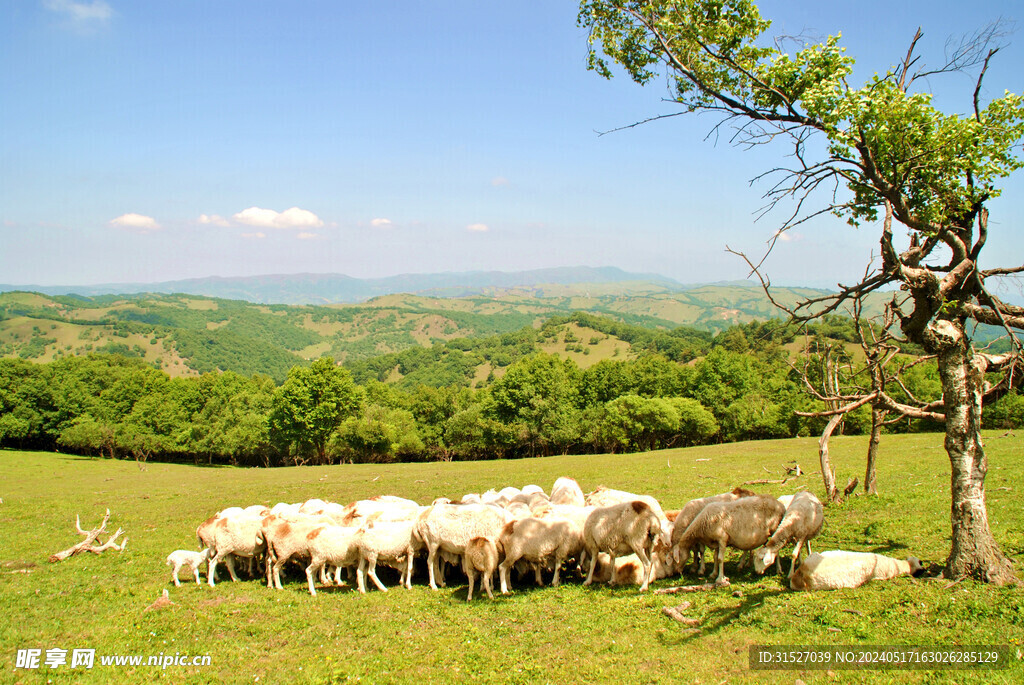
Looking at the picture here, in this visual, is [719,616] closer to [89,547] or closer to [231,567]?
[231,567]

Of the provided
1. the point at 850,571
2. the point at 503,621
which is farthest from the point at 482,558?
the point at 850,571

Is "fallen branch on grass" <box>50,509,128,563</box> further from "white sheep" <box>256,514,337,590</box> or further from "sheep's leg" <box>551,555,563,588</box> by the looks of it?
"sheep's leg" <box>551,555,563,588</box>

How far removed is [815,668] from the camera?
723 centimetres

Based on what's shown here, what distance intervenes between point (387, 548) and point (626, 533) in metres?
5.61

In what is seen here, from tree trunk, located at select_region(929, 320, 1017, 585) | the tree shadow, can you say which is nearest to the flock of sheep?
the tree shadow

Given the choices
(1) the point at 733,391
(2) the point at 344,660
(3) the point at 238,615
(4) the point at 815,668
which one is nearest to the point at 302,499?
(3) the point at 238,615

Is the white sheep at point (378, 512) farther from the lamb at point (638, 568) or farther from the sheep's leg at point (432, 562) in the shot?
the lamb at point (638, 568)

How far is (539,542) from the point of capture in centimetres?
1206

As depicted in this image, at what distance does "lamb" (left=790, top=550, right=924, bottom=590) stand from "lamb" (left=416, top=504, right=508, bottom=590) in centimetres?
631

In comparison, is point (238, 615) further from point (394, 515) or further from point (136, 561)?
point (136, 561)

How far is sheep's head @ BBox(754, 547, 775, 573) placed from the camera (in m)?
10.8

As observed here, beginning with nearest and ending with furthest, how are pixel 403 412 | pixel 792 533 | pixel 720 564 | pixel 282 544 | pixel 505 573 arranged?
pixel 720 564 → pixel 792 533 → pixel 505 573 → pixel 282 544 → pixel 403 412

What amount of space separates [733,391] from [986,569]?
58.4 meters

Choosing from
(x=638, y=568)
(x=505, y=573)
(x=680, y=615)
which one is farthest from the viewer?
(x=505, y=573)
